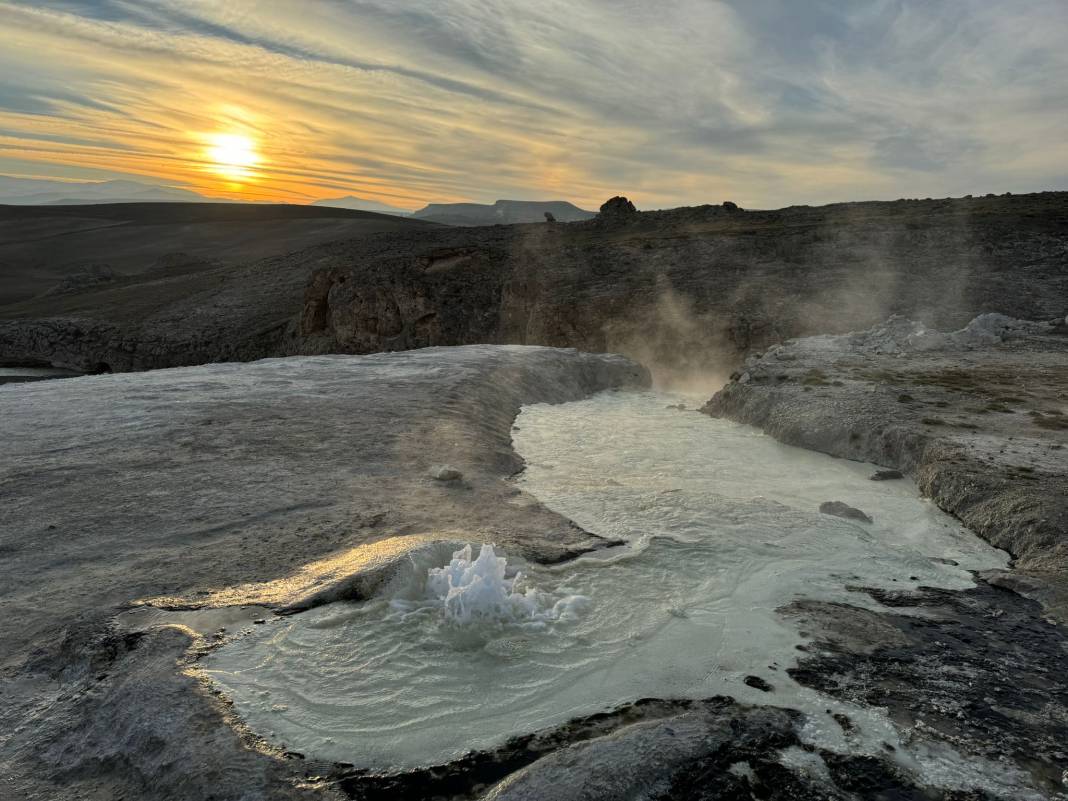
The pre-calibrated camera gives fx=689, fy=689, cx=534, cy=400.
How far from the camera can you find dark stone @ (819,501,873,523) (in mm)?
7387

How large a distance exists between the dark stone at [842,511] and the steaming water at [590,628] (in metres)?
0.19

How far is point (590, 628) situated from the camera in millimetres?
5059

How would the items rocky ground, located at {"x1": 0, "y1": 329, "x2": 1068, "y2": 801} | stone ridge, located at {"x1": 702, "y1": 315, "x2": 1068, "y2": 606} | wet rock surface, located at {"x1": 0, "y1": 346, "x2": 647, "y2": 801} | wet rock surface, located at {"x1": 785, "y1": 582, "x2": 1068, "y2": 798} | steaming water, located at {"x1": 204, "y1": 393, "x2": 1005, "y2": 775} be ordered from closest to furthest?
rocky ground, located at {"x1": 0, "y1": 329, "x2": 1068, "y2": 801}, wet rock surface, located at {"x1": 0, "y1": 346, "x2": 647, "y2": 801}, wet rock surface, located at {"x1": 785, "y1": 582, "x2": 1068, "y2": 798}, steaming water, located at {"x1": 204, "y1": 393, "x2": 1005, "y2": 775}, stone ridge, located at {"x1": 702, "y1": 315, "x2": 1068, "y2": 606}

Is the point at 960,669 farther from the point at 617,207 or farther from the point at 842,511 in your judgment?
the point at 617,207

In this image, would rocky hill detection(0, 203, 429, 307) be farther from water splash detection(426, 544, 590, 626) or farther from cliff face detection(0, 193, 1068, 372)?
water splash detection(426, 544, 590, 626)

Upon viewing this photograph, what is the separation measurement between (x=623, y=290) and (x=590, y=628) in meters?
20.4

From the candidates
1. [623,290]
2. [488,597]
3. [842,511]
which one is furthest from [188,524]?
[623,290]

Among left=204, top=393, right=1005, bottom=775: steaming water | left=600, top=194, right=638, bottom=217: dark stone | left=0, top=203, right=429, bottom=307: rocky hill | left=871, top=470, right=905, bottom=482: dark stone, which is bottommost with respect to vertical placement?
left=0, top=203, right=429, bottom=307: rocky hill

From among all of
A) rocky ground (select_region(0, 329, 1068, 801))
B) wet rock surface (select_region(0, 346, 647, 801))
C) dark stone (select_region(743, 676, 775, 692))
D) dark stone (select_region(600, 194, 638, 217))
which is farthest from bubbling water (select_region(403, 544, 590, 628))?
dark stone (select_region(600, 194, 638, 217))

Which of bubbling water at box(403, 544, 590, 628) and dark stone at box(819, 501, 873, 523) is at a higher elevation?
dark stone at box(819, 501, 873, 523)

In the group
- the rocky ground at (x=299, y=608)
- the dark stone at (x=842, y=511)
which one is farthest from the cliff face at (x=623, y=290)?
the rocky ground at (x=299, y=608)

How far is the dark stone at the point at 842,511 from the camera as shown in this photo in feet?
24.2

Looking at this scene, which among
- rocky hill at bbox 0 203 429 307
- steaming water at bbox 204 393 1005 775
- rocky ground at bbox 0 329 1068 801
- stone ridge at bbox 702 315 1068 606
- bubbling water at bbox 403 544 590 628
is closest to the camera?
rocky ground at bbox 0 329 1068 801

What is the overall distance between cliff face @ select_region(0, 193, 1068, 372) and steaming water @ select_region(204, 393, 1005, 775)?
1326 centimetres
